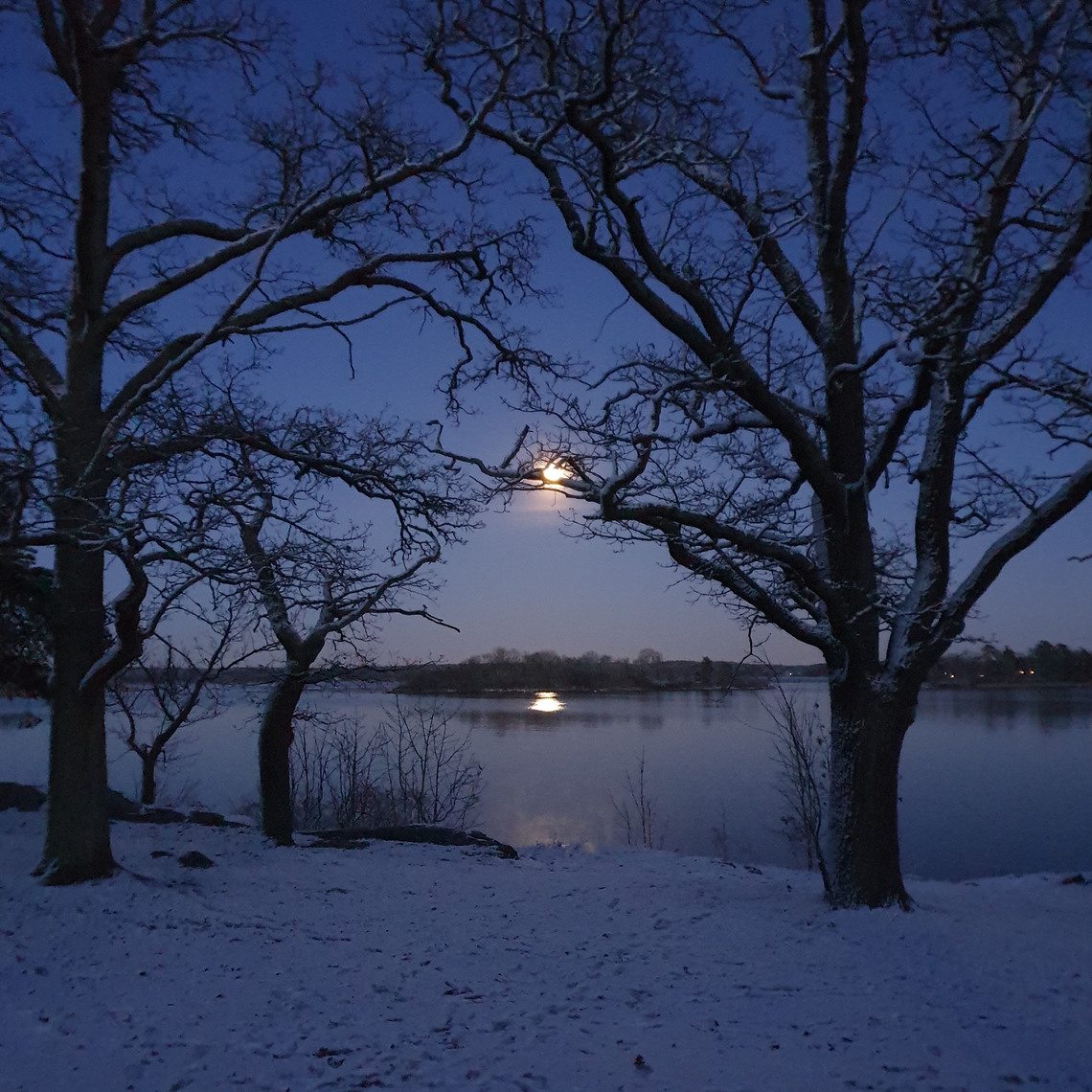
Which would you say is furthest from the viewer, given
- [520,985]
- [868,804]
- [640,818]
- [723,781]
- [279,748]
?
[723,781]

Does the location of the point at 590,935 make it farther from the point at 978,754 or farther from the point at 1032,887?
the point at 978,754

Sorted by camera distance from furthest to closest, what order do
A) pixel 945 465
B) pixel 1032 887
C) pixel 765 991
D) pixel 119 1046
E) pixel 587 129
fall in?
pixel 1032 887 < pixel 945 465 < pixel 587 129 < pixel 765 991 < pixel 119 1046

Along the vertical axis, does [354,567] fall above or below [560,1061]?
above

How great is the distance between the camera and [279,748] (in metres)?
10.9

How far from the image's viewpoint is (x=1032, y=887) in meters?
8.87

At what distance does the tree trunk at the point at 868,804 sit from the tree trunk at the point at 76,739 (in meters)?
6.48

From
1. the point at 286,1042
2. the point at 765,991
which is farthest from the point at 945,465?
the point at 286,1042

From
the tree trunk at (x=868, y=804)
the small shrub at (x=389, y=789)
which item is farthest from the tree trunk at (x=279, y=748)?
the small shrub at (x=389, y=789)

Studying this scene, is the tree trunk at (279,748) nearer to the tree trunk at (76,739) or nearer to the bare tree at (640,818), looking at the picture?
the tree trunk at (76,739)

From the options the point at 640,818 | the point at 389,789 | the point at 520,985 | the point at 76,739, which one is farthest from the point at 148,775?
the point at 520,985

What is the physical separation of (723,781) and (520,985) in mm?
23432

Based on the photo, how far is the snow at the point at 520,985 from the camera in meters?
4.11

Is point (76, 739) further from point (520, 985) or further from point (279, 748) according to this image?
point (520, 985)

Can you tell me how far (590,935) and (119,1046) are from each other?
139 inches
